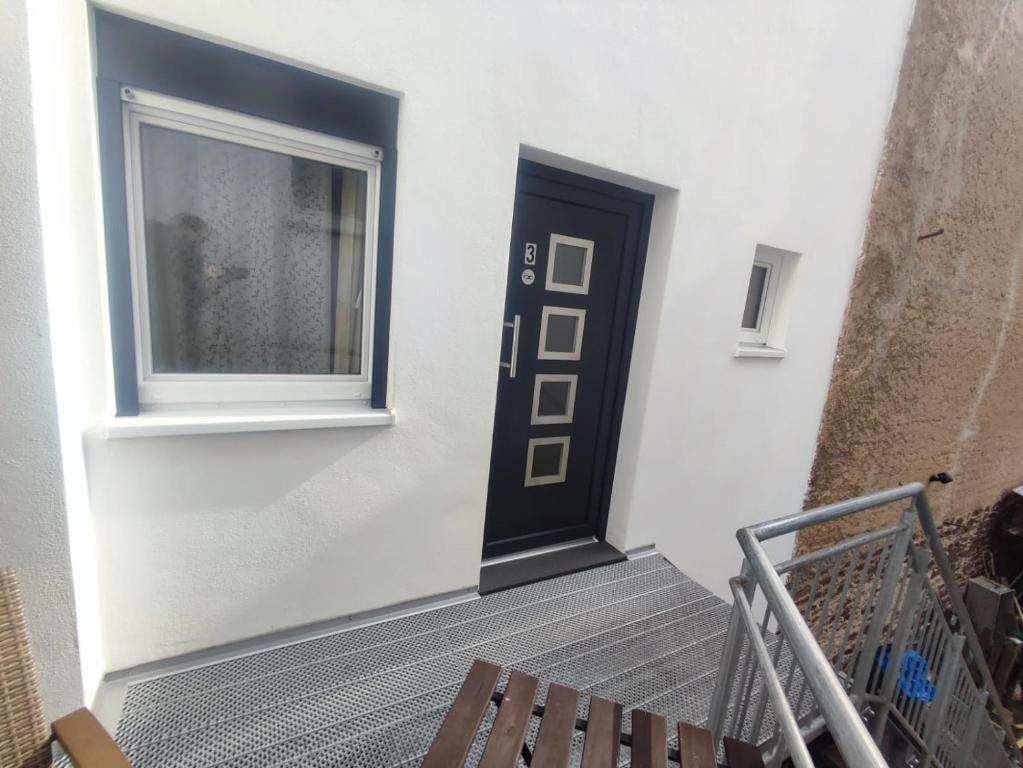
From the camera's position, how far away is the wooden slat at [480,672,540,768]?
44.1 inches

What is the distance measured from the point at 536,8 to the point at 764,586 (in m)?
2.16

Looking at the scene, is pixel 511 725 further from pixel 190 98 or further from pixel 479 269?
pixel 190 98

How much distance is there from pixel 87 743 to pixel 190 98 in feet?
5.53

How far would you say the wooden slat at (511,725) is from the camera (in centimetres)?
112

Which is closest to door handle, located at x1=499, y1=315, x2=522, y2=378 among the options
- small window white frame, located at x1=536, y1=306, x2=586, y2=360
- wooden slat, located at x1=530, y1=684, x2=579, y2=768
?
small window white frame, located at x1=536, y1=306, x2=586, y2=360

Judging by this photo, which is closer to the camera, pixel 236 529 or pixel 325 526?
pixel 236 529

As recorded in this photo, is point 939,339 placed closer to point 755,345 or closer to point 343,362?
point 755,345

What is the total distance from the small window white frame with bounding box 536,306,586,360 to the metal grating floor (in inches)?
45.9

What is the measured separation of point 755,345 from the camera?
3.11m

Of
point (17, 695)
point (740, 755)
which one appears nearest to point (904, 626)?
point (740, 755)

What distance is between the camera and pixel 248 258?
1646 millimetres

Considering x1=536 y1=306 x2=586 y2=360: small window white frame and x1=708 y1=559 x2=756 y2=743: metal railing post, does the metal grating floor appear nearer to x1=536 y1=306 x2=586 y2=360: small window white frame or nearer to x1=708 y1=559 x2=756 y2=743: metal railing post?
x1=708 y1=559 x2=756 y2=743: metal railing post

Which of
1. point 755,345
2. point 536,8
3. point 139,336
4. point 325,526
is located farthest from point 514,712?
point 755,345

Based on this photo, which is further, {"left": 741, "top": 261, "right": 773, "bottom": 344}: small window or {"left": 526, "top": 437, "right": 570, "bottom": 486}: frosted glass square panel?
{"left": 741, "top": 261, "right": 773, "bottom": 344}: small window
